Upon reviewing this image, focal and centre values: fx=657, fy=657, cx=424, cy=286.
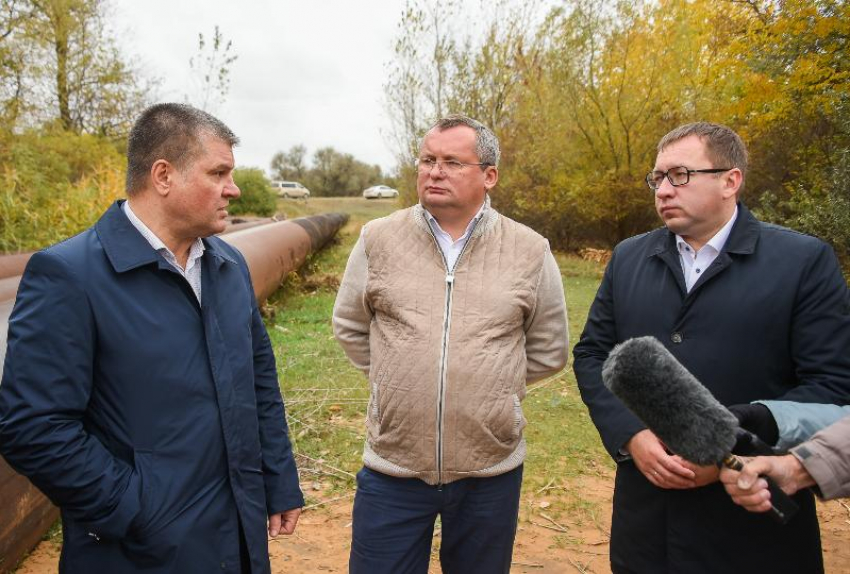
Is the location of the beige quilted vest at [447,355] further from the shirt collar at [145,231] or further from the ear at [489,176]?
the shirt collar at [145,231]

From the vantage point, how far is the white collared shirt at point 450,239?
104 inches

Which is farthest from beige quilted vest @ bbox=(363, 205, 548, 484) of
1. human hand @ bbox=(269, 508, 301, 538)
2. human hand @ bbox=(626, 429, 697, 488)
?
human hand @ bbox=(626, 429, 697, 488)

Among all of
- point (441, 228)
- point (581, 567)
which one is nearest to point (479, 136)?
point (441, 228)

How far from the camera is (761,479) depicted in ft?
5.70

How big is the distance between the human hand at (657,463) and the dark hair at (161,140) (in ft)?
5.75

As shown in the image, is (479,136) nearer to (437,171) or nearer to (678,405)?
(437,171)

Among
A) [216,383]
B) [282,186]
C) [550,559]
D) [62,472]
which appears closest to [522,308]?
[216,383]

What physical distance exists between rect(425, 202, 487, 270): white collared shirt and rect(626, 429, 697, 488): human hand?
97 cm

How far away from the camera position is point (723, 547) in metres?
2.19

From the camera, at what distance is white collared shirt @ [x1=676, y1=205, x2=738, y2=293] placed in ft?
7.64

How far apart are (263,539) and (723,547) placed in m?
1.54

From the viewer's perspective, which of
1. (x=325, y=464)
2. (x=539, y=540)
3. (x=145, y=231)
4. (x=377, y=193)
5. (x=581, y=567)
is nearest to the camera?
(x=145, y=231)

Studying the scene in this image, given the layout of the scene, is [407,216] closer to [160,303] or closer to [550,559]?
[160,303]

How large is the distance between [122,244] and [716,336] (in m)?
1.92
